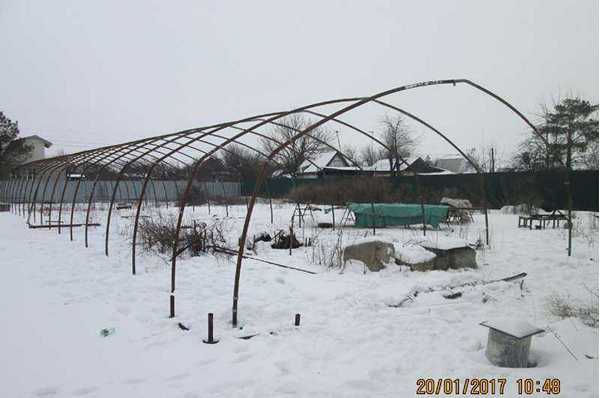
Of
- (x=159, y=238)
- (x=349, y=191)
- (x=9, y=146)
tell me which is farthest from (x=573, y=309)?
(x=9, y=146)

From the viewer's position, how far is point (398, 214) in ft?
42.4

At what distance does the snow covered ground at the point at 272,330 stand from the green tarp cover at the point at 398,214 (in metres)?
4.38

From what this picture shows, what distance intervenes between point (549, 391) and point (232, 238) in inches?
327

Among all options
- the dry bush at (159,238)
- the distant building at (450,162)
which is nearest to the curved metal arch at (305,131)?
the dry bush at (159,238)

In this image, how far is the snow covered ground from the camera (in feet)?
11.2

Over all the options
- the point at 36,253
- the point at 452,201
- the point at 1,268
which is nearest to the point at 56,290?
the point at 1,268

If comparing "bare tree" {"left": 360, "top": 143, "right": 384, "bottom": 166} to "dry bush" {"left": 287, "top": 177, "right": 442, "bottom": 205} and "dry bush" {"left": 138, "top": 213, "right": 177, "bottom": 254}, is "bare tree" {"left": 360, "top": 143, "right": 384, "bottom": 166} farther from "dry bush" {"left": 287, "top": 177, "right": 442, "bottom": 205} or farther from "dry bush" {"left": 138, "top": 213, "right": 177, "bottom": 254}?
"dry bush" {"left": 138, "top": 213, "right": 177, "bottom": 254}

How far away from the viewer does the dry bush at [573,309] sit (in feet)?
14.6

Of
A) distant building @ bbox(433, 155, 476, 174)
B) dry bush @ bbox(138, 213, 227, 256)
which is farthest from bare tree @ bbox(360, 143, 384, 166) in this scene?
dry bush @ bbox(138, 213, 227, 256)

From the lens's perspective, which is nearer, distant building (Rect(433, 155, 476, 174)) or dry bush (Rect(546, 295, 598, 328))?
dry bush (Rect(546, 295, 598, 328))
